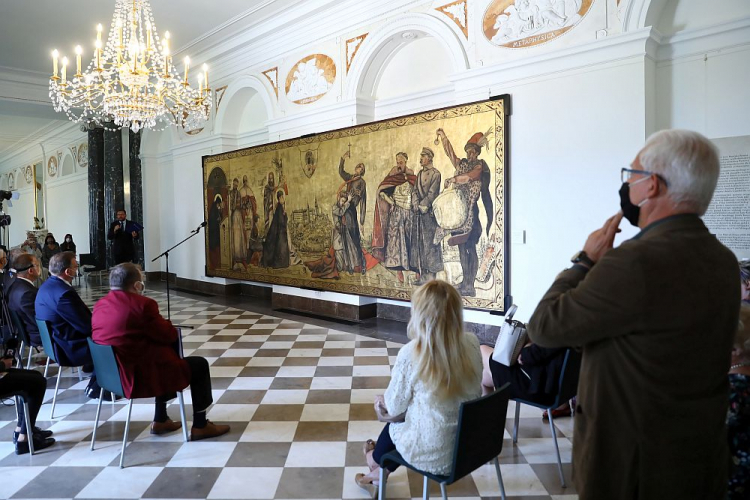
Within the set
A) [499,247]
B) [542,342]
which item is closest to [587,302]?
[542,342]

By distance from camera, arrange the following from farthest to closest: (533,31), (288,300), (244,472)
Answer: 1. (288,300)
2. (533,31)
3. (244,472)

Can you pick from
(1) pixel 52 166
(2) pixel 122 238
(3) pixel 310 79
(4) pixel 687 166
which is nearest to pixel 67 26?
(2) pixel 122 238

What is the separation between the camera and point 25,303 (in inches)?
205

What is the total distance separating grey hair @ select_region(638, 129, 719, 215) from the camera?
150cm

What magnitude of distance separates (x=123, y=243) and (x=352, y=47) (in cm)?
704

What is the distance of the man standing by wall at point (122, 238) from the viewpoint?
11.4 m

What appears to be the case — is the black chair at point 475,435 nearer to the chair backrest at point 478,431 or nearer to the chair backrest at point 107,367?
the chair backrest at point 478,431

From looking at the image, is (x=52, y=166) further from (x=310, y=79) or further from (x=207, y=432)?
(x=207, y=432)

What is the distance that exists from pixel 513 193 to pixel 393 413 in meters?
4.50

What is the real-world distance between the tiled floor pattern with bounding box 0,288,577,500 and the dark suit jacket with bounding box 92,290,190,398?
0.55 m

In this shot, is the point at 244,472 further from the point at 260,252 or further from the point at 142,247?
the point at 142,247

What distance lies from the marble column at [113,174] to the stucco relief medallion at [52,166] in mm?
8113

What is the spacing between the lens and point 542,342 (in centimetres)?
162

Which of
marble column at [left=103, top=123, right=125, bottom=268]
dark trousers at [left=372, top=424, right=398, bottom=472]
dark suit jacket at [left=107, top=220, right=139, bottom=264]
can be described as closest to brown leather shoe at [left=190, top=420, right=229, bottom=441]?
dark trousers at [left=372, top=424, right=398, bottom=472]
